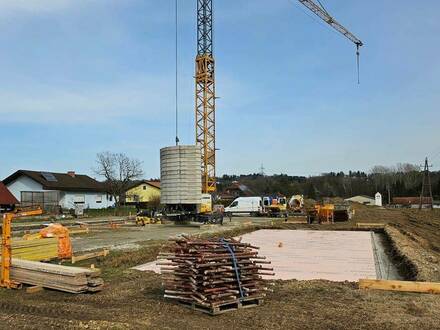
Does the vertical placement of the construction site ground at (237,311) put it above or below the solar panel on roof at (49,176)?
below

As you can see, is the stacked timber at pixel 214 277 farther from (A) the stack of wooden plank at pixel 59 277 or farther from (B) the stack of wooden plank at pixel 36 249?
(B) the stack of wooden plank at pixel 36 249

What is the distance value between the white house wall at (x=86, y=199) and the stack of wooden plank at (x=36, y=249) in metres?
45.7

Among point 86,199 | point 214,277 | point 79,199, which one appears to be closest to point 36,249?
point 214,277

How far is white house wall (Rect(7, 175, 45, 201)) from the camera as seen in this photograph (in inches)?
2234

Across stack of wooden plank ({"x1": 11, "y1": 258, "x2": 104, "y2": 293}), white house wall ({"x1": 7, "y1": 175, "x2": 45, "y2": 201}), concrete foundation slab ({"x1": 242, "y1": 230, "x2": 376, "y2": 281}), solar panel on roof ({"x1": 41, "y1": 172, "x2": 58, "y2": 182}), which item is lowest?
concrete foundation slab ({"x1": 242, "y1": 230, "x2": 376, "y2": 281})

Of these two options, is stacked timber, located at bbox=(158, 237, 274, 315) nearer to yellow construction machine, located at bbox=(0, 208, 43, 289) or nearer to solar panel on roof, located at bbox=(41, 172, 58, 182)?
yellow construction machine, located at bbox=(0, 208, 43, 289)

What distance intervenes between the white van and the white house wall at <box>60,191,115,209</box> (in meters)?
22.2

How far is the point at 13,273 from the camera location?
10.2 m

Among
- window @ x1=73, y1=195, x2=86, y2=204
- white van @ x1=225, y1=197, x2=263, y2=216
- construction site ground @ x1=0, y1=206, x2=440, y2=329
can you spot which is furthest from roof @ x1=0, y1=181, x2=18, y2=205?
construction site ground @ x1=0, y1=206, x2=440, y2=329

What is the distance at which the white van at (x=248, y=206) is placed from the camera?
4650cm

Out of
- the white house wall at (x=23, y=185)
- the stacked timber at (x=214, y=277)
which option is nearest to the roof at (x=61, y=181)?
the white house wall at (x=23, y=185)

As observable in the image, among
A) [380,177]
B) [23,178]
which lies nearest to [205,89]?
[23,178]

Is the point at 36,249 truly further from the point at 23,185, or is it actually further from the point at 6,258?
the point at 23,185

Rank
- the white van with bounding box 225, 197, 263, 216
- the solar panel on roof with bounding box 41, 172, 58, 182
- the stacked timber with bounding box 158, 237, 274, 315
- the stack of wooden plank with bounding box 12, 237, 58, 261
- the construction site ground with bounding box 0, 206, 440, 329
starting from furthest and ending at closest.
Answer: the solar panel on roof with bounding box 41, 172, 58, 182, the white van with bounding box 225, 197, 263, 216, the stack of wooden plank with bounding box 12, 237, 58, 261, the stacked timber with bounding box 158, 237, 274, 315, the construction site ground with bounding box 0, 206, 440, 329
